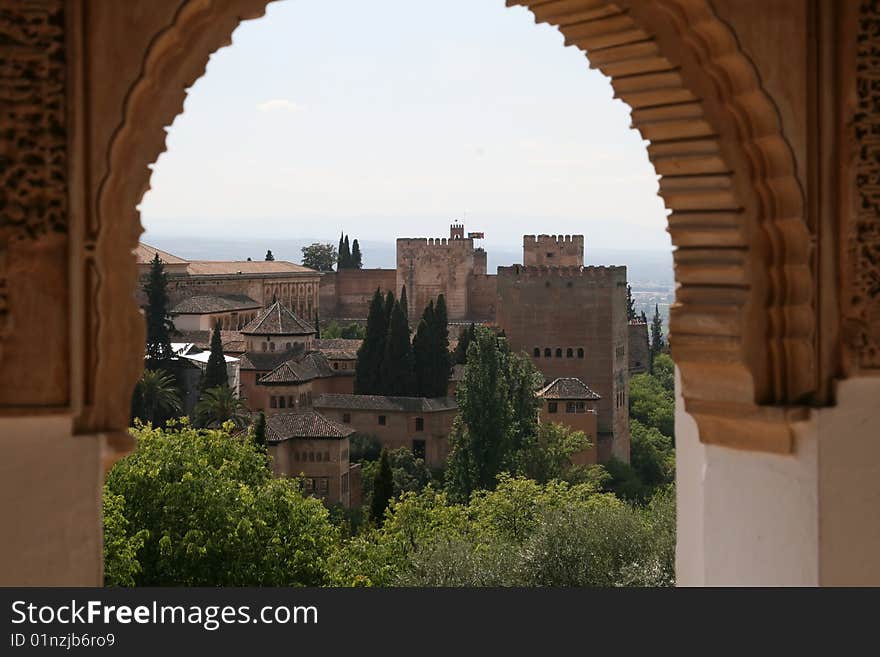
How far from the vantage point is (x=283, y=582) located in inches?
500

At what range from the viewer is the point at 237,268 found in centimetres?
4178

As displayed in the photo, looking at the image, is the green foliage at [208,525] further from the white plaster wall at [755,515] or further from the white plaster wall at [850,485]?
the white plaster wall at [850,485]

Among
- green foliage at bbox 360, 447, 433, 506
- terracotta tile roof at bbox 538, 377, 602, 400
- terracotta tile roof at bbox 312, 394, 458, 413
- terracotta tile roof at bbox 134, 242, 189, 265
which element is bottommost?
green foliage at bbox 360, 447, 433, 506

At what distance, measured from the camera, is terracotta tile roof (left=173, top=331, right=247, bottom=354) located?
3131 centimetres

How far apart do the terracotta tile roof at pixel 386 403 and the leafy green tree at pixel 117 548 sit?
15404 mm

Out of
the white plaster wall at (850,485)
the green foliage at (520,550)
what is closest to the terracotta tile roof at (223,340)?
the green foliage at (520,550)

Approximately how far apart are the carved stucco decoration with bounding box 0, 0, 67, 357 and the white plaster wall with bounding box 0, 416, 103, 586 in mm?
281

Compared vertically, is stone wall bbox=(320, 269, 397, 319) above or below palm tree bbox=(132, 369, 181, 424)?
above

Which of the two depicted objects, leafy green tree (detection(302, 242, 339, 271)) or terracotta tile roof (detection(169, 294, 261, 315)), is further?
leafy green tree (detection(302, 242, 339, 271))

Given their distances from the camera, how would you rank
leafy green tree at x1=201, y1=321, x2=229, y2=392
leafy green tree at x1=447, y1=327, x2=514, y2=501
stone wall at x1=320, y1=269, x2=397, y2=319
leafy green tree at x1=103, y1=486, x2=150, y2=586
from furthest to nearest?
1. stone wall at x1=320, y1=269, x2=397, y2=319
2. leafy green tree at x1=201, y1=321, x2=229, y2=392
3. leafy green tree at x1=447, y1=327, x2=514, y2=501
4. leafy green tree at x1=103, y1=486, x2=150, y2=586

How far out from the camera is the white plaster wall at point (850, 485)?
2531mm

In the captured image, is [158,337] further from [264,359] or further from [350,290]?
[350,290]

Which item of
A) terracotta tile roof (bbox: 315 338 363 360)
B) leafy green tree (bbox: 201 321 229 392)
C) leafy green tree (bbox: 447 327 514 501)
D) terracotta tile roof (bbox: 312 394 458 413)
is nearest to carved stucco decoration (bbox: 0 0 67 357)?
leafy green tree (bbox: 447 327 514 501)

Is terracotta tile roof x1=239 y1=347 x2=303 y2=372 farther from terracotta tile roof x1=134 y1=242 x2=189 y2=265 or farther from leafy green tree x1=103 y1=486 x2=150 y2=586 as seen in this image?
leafy green tree x1=103 y1=486 x2=150 y2=586
